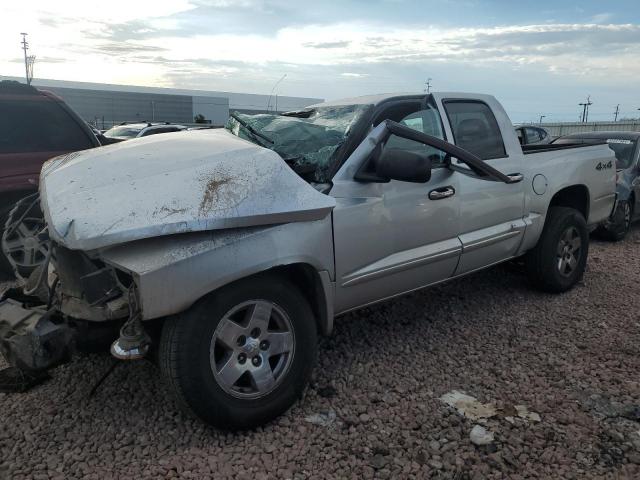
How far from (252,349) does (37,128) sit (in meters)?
3.87

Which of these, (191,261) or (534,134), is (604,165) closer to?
(191,261)

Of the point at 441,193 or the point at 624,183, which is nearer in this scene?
the point at 441,193

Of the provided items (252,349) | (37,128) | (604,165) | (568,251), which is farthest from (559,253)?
(37,128)

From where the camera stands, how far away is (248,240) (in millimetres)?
2697

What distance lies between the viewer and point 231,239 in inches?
104

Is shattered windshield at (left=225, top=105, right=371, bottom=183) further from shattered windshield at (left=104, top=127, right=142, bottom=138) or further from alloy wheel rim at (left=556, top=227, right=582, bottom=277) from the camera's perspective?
shattered windshield at (left=104, top=127, right=142, bottom=138)

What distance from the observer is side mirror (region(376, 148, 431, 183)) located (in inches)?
123

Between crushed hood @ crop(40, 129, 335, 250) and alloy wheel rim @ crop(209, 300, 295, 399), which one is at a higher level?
crushed hood @ crop(40, 129, 335, 250)

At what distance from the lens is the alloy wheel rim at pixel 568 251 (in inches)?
194

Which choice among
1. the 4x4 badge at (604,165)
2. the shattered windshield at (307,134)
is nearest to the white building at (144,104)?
the 4x4 badge at (604,165)

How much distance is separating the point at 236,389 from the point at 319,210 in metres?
1.04

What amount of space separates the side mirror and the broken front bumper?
75.3 inches

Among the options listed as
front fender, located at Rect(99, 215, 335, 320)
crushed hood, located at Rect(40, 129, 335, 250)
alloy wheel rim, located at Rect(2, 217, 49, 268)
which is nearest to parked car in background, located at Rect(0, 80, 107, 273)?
alloy wheel rim, located at Rect(2, 217, 49, 268)

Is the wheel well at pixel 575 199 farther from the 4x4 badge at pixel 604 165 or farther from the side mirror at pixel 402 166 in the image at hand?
the side mirror at pixel 402 166
